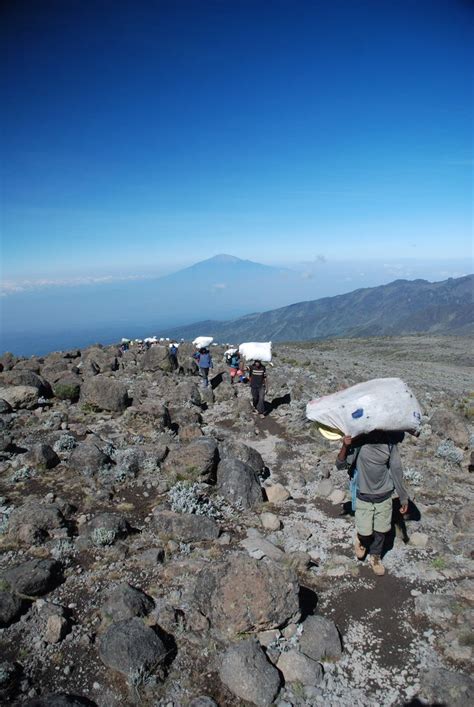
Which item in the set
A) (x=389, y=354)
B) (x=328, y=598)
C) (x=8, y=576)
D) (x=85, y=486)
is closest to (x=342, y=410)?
(x=328, y=598)

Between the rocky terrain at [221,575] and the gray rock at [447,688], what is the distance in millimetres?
14

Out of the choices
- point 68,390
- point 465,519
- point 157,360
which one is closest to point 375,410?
point 465,519

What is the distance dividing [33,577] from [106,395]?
28.4ft

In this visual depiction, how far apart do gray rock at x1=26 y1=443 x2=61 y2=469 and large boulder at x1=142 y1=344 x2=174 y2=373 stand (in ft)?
36.0

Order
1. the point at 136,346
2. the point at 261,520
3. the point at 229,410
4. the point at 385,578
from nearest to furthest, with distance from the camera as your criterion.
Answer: the point at 385,578 < the point at 261,520 < the point at 229,410 < the point at 136,346

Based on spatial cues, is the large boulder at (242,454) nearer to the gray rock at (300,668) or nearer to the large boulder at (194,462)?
the large boulder at (194,462)

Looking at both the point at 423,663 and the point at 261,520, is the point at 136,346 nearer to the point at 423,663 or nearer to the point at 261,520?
the point at 261,520

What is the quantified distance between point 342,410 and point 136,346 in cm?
2601

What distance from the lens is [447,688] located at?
4.22m

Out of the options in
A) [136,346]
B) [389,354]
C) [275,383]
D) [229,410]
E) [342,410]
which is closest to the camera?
[342,410]

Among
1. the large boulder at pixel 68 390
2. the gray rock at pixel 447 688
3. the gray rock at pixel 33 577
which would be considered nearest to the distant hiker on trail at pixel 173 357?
the large boulder at pixel 68 390

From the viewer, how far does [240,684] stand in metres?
4.33

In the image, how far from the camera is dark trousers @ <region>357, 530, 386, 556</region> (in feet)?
20.0

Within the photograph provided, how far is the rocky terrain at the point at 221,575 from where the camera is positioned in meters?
4.41
